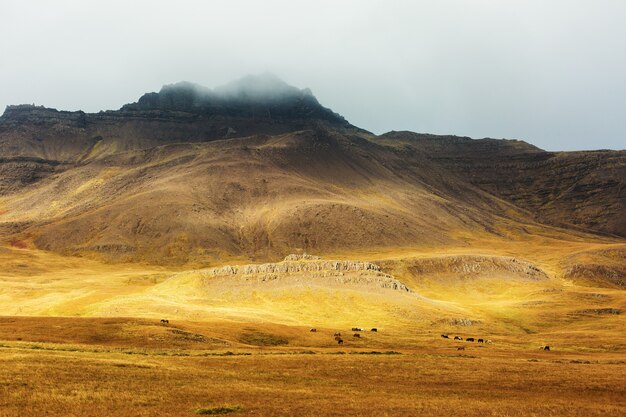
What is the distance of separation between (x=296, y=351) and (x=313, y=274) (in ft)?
221

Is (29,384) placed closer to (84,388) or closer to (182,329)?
(84,388)

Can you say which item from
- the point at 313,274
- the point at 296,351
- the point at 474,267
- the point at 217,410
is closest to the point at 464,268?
the point at 474,267

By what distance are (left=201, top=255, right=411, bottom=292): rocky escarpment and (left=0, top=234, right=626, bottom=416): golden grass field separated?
1.37 m

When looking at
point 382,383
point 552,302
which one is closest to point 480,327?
point 552,302

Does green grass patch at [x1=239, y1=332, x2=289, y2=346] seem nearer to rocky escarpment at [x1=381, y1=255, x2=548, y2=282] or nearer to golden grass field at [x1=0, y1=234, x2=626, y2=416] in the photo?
golden grass field at [x1=0, y1=234, x2=626, y2=416]

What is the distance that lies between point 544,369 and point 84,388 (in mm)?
38975

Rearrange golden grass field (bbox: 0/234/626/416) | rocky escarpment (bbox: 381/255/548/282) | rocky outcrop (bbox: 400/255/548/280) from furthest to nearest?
rocky outcrop (bbox: 400/255/548/280)
rocky escarpment (bbox: 381/255/548/282)
golden grass field (bbox: 0/234/626/416)

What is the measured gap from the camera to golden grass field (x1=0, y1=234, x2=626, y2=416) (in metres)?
33.1

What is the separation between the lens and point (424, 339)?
86.9m

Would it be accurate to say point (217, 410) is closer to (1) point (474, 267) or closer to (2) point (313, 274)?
(2) point (313, 274)

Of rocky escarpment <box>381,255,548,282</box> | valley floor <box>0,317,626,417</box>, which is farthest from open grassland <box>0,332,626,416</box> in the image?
rocky escarpment <box>381,255,548,282</box>

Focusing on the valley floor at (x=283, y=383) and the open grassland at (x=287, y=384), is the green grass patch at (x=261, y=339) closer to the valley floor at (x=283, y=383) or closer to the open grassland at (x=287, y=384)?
the valley floor at (x=283, y=383)

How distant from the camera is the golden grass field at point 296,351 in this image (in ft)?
109

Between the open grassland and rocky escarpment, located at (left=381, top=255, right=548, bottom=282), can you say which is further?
rocky escarpment, located at (left=381, top=255, right=548, bottom=282)
